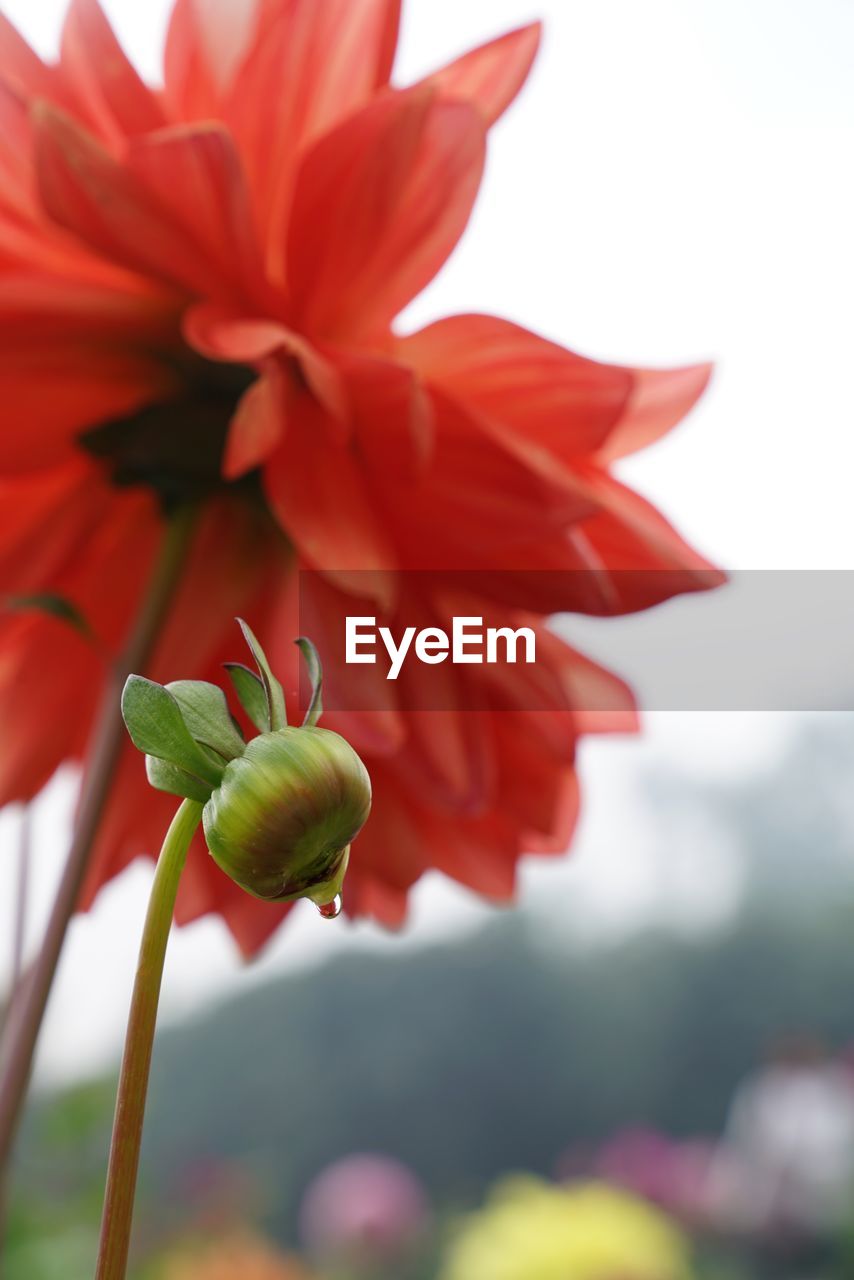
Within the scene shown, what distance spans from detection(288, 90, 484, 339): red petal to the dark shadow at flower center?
0.02 m

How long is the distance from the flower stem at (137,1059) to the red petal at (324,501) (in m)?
0.13

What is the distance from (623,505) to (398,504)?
0.13ft

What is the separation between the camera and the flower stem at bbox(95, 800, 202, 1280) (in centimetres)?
9

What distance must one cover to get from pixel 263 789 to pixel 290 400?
15cm

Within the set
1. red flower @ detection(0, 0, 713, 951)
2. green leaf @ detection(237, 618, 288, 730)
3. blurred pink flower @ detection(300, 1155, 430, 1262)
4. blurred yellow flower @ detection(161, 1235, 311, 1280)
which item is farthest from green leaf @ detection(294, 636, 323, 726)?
blurred pink flower @ detection(300, 1155, 430, 1262)

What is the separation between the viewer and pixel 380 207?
227 millimetres

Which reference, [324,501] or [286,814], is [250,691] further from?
[324,501]

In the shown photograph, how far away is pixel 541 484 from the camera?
0.22 m

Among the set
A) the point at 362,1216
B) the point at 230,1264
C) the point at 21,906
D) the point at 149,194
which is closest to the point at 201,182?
the point at 149,194

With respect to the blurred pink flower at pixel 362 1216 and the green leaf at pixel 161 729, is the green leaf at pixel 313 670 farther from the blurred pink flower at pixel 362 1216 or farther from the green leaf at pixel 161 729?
the blurred pink flower at pixel 362 1216

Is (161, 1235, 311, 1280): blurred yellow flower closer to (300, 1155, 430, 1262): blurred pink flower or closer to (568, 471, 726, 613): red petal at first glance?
(300, 1155, 430, 1262): blurred pink flower

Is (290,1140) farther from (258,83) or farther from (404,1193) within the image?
(258,83)

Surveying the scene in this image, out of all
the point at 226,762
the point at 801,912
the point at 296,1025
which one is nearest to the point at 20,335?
the point at 226,762

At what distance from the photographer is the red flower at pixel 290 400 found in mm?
221
